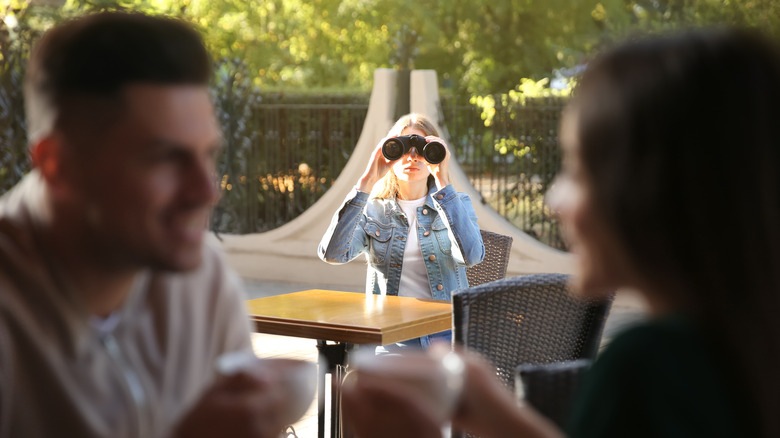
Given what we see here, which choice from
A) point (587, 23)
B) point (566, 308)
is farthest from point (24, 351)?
point (587, 23)

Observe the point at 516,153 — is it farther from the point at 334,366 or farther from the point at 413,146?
the point at 334,366

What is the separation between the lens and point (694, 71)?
41.9 inches

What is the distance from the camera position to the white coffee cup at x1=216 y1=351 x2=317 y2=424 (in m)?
1.15

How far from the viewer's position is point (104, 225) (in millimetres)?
1241

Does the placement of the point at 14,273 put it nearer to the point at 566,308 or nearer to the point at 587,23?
the point at 566,308

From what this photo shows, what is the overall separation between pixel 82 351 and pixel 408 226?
314 centimetres

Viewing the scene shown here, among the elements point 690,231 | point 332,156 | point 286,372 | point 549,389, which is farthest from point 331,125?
point 690,231

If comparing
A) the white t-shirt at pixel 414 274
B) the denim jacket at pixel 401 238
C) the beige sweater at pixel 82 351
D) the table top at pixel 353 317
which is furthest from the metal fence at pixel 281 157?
the beige sweater at pixel 82 351

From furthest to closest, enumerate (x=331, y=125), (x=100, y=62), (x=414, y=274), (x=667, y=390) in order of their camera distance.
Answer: (x=331, y=125) < (x=414, y=274) < (x=100, y=62) < (x=667, y=390)

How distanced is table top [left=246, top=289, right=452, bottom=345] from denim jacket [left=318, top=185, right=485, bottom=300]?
0.23 meters

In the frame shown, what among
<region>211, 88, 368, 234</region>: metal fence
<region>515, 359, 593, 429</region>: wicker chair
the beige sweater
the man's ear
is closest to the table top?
<region>515, 359, 593, 429</region>: wicker chair

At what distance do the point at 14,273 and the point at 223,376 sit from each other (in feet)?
1.10

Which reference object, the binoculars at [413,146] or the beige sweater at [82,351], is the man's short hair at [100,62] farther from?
the binoculars at [413,146]

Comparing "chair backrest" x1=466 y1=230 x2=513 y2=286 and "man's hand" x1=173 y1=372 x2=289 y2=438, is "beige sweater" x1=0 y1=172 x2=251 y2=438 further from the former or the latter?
"chair backrest" x1=466 y1=230 x2=513 y2=286
